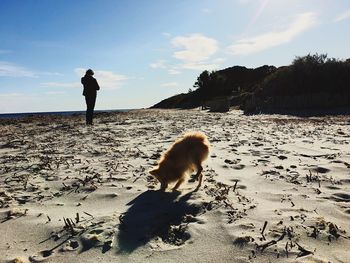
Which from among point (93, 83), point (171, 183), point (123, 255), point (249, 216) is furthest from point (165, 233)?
point (93, 83)

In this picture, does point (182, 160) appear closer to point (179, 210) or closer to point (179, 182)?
point (179, 182)

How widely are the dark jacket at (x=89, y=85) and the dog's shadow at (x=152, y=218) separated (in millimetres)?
11623

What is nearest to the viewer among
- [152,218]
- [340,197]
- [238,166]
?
[152,218]

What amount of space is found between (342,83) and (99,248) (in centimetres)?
2394

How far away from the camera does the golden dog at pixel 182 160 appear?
484 cm

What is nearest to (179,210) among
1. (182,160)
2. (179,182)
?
(179,182)

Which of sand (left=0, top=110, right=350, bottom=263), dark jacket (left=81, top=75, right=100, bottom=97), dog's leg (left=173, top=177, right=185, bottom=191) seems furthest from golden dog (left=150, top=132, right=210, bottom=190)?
Result: dark jacket (left=81, top=75, right=100, bottom=97)

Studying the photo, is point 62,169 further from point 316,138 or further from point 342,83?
point 342,83

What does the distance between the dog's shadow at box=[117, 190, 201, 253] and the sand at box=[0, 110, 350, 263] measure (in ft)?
0.03

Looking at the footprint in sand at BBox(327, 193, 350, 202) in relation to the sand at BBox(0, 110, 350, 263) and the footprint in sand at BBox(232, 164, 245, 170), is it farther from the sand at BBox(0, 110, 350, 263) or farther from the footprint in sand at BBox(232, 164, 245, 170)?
the footprint in sand at BBox(232, 164, 245, 170)

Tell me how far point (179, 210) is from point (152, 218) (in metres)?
0.38

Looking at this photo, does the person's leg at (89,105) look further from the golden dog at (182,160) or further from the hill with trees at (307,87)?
the hill with trees at (307,87)

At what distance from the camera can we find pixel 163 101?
230 ft

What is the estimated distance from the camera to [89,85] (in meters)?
15.5
